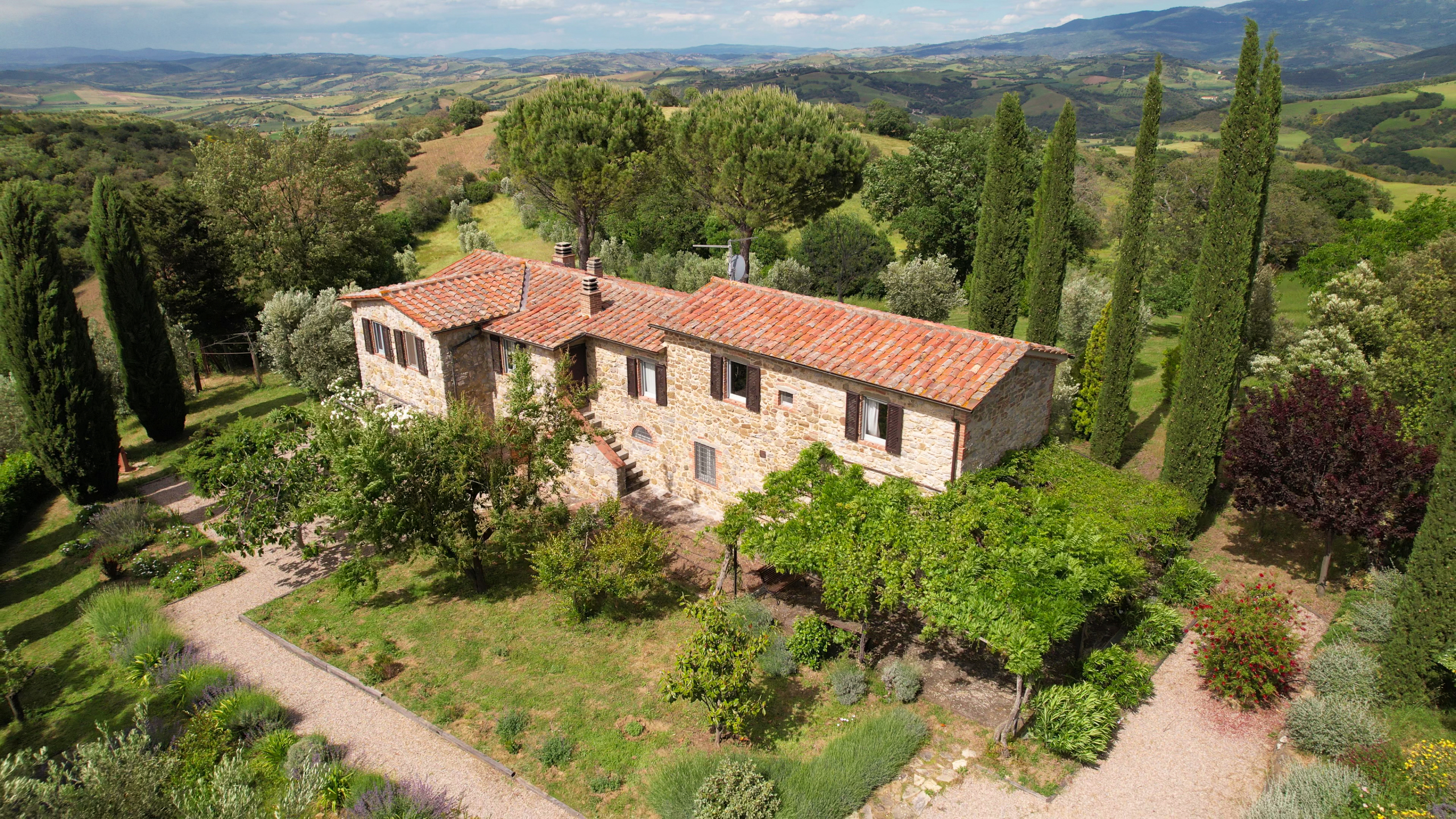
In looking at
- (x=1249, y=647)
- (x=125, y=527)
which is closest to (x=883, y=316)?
(x=1249, y=647)

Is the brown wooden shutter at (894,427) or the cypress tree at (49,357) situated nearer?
the brown wooden shutter at (894,427)

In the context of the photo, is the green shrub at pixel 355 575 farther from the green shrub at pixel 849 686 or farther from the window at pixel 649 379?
the green shrub at pixel 849 686

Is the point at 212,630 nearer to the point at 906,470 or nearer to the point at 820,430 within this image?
the point at 820,430

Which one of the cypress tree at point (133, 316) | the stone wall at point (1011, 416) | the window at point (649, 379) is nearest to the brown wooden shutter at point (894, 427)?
the stone wall at point (1011, 416)

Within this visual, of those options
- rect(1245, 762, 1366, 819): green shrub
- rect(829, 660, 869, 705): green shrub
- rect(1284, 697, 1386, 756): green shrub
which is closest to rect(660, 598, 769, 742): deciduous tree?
rect(829, 660, 869, 705): green shrub

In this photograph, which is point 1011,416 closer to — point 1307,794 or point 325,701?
point 1307,794

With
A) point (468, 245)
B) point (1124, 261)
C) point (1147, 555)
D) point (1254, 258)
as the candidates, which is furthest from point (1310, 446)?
point (468, 245)

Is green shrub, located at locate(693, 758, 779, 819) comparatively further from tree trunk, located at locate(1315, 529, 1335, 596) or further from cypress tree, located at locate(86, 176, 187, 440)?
cypress tree, located at locate(86, 176, 187, 440)
